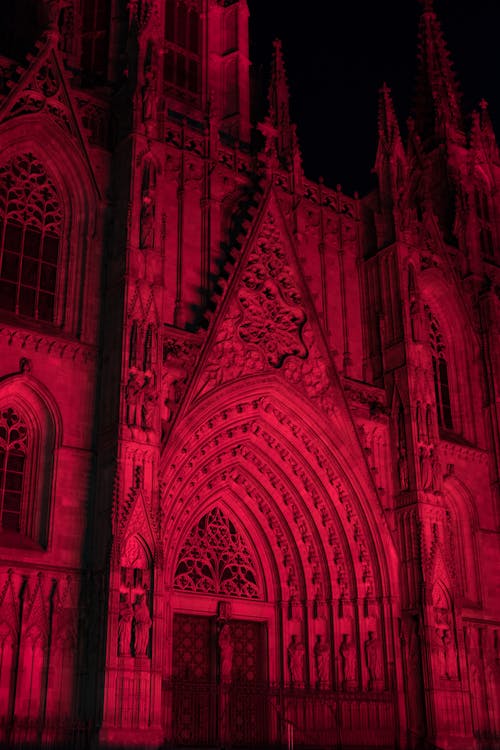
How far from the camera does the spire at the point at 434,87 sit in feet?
97.2

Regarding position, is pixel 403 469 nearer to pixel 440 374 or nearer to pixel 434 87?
pixel 440 374

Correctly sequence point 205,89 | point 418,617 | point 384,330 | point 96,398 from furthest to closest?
point 205,89 → point 384,330 → point 418,617 → point 96,398

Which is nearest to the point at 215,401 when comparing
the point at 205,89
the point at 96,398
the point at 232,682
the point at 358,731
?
the point at 96,398

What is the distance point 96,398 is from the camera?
61.1ft

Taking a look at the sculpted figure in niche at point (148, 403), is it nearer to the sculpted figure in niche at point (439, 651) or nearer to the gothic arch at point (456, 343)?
the sculpted figure in niche at point (439, 651)

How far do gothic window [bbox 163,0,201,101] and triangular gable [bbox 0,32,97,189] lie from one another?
6.77m

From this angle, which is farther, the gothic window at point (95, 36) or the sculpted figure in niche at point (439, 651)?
the gothic window at point (95, 36)

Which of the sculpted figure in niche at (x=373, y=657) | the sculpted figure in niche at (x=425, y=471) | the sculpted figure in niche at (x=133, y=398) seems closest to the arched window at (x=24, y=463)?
the sculpted figure in niche at (x=133, y=398)

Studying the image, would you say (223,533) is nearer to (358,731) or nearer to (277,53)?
(358,731)

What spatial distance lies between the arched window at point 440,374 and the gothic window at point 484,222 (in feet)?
12.2

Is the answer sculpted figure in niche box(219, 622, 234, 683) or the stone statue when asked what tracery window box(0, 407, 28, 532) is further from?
sculpted figure in niche box(219, 622, 234, 683)

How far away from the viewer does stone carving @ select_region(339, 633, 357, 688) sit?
1983cm

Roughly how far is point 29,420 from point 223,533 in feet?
16.8

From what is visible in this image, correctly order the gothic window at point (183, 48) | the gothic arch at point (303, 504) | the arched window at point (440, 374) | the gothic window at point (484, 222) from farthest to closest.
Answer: the gothic window at point (484, 222)
the gothic window at point (183, 48)
the arched window at point (440, 374)
the gothic arch at point (303, 504)
